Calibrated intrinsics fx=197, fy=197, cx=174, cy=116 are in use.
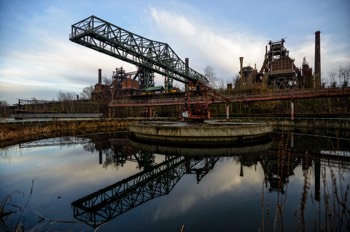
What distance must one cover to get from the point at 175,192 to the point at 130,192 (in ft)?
4.28

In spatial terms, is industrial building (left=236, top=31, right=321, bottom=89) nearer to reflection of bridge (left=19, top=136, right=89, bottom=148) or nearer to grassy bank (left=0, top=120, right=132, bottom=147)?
grassy bank (left=0, top=120, right=132, bottom=147)

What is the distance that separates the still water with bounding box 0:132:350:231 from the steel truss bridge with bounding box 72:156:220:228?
0.02 m

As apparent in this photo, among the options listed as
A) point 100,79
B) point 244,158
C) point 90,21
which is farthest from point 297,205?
point 100,79

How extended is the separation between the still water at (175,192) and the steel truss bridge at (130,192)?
0.02 metres

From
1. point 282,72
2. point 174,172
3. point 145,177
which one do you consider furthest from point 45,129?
point 282,72

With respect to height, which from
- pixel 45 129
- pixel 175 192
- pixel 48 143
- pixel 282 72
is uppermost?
pixel 282 72

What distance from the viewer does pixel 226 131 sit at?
39.4 ft

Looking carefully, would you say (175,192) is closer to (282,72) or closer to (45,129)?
(45,129)

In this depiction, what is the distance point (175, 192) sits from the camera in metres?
5.79

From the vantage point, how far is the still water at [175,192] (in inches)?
156

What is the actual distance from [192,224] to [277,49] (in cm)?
6437

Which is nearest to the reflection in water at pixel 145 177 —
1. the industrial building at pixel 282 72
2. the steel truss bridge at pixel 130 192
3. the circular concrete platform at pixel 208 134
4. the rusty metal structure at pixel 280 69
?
the steel truss bridge at pixel 130 192

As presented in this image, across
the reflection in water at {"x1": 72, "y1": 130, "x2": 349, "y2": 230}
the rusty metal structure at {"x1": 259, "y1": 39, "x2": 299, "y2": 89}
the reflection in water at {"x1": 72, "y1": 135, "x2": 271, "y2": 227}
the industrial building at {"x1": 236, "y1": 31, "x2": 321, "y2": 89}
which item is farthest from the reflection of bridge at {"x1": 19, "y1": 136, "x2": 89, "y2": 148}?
the rusty metal structure at {"x1": 259, "y1": 39, "x2": 299, "y2": 89}

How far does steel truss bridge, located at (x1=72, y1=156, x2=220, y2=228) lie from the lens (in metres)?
4.44
